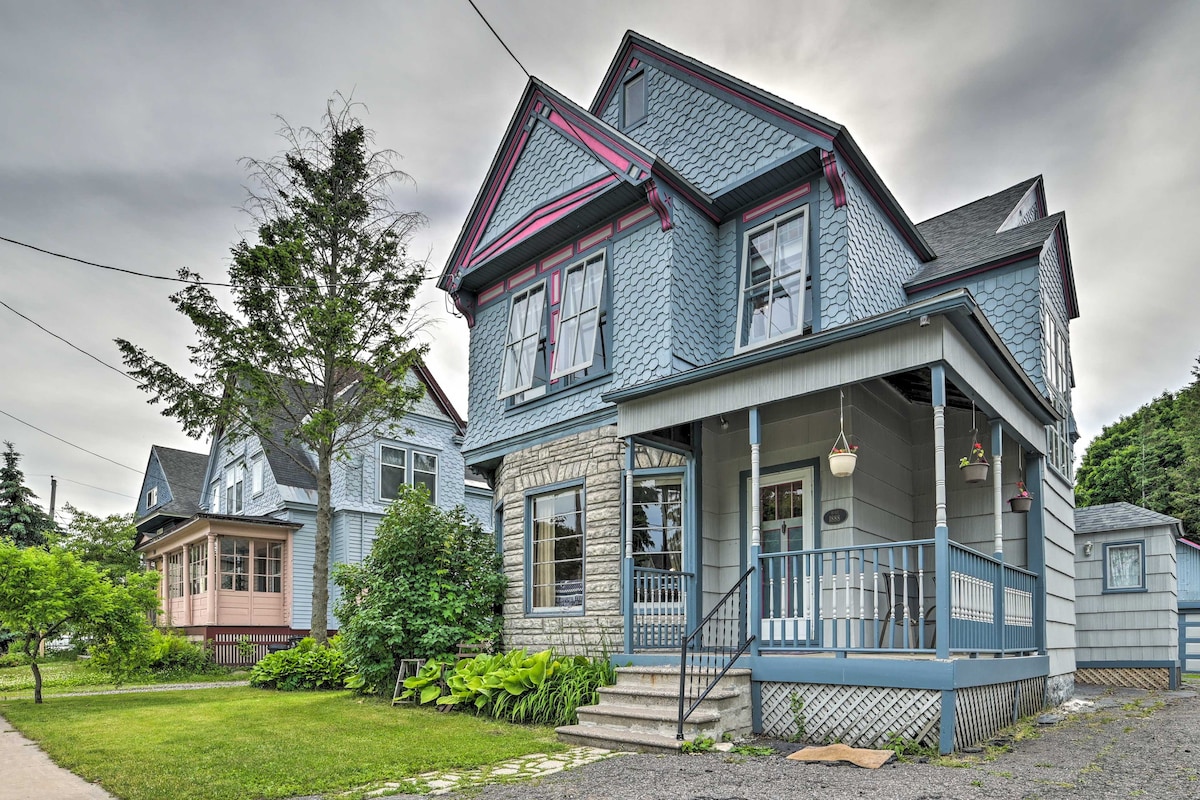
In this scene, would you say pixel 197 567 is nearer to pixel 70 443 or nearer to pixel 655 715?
pixel 70 443

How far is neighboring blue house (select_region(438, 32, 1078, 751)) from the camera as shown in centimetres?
721

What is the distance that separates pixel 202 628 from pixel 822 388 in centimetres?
1887

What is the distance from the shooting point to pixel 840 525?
338 inches

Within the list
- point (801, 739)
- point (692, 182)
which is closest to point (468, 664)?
point (801, 739)

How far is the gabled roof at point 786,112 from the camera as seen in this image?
9586mm

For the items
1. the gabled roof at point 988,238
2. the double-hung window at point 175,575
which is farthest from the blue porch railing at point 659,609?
the double-hung window at point 175,575

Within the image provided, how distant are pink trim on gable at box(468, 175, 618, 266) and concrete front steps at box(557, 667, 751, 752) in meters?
6.23

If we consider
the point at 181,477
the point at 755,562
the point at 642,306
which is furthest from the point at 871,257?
the point at 181,477

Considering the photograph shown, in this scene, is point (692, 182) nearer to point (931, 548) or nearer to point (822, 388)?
point (822, 388)

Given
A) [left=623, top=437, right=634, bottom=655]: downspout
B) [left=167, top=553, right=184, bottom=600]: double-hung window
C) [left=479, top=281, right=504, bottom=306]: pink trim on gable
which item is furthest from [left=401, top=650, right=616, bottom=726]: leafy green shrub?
[left=167, top=553, right=184, bottom=600]: double-hung window

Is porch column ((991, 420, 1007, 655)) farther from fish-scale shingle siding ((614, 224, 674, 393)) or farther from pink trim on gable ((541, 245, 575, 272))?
pink trim on gable ((541, 245, 575, 272))

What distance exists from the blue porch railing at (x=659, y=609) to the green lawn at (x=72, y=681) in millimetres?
11142

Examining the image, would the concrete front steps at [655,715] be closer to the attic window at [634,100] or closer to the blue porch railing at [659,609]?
the blue porch railing at [659,609]

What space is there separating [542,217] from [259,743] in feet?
24.8
